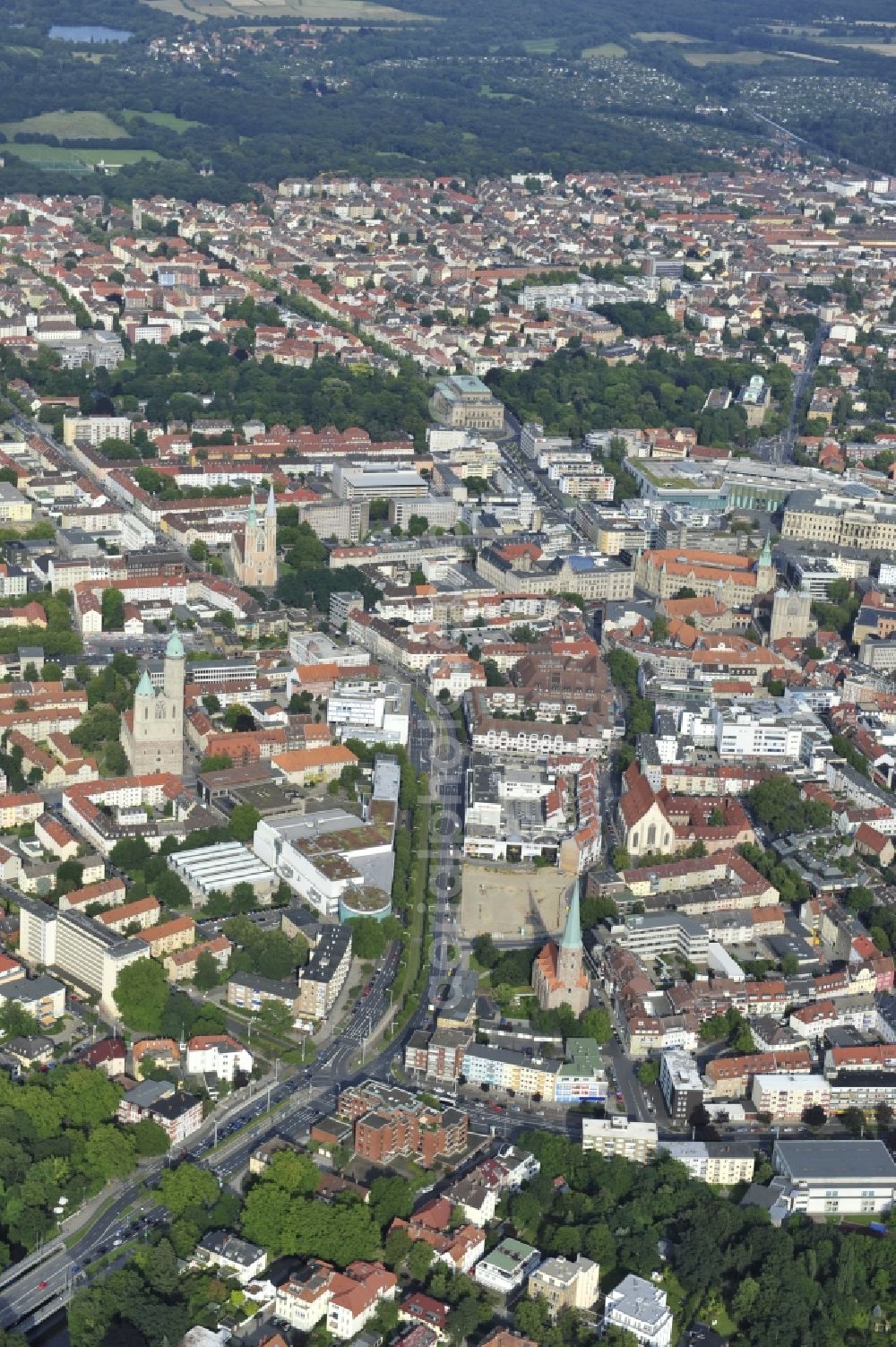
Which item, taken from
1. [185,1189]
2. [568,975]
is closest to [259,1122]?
[185,1189]

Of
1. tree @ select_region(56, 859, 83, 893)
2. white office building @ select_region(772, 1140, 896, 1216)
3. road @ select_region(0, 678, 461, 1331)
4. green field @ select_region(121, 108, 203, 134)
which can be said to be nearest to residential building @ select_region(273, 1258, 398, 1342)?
road @ select_region(0, 678, 461, 1331)

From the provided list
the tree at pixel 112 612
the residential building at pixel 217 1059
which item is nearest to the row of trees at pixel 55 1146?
the residential building at pixel 217 1059

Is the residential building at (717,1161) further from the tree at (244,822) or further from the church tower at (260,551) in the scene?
the church tower at (260,551)

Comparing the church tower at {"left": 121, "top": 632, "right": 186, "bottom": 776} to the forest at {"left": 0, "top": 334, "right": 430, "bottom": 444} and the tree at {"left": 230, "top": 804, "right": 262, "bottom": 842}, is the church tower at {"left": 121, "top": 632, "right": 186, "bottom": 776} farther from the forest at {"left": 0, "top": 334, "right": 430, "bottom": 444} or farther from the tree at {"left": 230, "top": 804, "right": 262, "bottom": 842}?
the forest at {"left": 0, "top": 334, "right": 430, "bottom": 444}

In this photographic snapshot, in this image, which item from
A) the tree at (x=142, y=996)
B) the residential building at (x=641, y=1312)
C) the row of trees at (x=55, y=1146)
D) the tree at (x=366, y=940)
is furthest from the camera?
the tree at (x=366, y=940)

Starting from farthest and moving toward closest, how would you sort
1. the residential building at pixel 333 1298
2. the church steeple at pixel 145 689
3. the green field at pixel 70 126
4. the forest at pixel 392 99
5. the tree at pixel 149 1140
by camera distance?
1. the green field at pixel 70 126
2. the forest at pixel 392 99
3. the church steeple at pixel 145 689
4. the tree at pixel 149 1140
5. the residential building at pixel 333 1298

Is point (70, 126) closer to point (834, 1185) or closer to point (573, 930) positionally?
point (573, 930)
